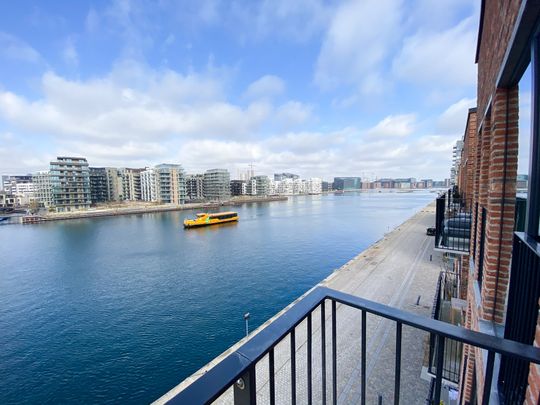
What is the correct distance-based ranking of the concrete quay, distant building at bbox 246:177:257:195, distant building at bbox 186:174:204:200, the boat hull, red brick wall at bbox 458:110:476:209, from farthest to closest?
distant building at bbox 246:177:257:195 → distant building at bbox 186:174:204:200 → the concrete quay → the boat hull → red brick wall at bbox 458:110:476:209

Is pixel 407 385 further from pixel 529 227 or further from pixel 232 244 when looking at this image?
pixel 232 244

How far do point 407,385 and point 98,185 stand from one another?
304ft

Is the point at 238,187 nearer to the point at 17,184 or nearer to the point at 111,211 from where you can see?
the point at 111,211

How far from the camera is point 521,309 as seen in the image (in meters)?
2.03

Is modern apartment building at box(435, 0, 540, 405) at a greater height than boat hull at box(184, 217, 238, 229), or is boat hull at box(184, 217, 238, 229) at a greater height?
modern apartment building at box(435, 0, 540, 405)

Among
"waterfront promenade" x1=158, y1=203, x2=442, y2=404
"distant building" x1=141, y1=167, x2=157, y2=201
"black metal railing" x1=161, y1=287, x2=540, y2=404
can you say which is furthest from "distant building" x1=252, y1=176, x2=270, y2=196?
"black metal railing" x1=161, y1=287, x2=540, y2=404

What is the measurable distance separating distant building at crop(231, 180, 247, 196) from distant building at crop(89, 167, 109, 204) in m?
52.5

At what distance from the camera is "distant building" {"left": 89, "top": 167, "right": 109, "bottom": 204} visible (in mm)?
78750

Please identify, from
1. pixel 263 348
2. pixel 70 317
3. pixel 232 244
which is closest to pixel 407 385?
pixel 263 348

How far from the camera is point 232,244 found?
105ft

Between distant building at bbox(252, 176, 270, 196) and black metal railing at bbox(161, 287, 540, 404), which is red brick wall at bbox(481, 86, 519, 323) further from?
distant building at bbox(252, 176, 270, 196)

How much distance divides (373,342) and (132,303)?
14.6m

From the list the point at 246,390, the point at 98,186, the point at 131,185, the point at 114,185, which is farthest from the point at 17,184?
the point at 246,390

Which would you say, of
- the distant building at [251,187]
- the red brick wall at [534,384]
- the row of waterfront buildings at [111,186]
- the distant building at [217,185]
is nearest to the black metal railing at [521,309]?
the red brick wall at [534,384]
